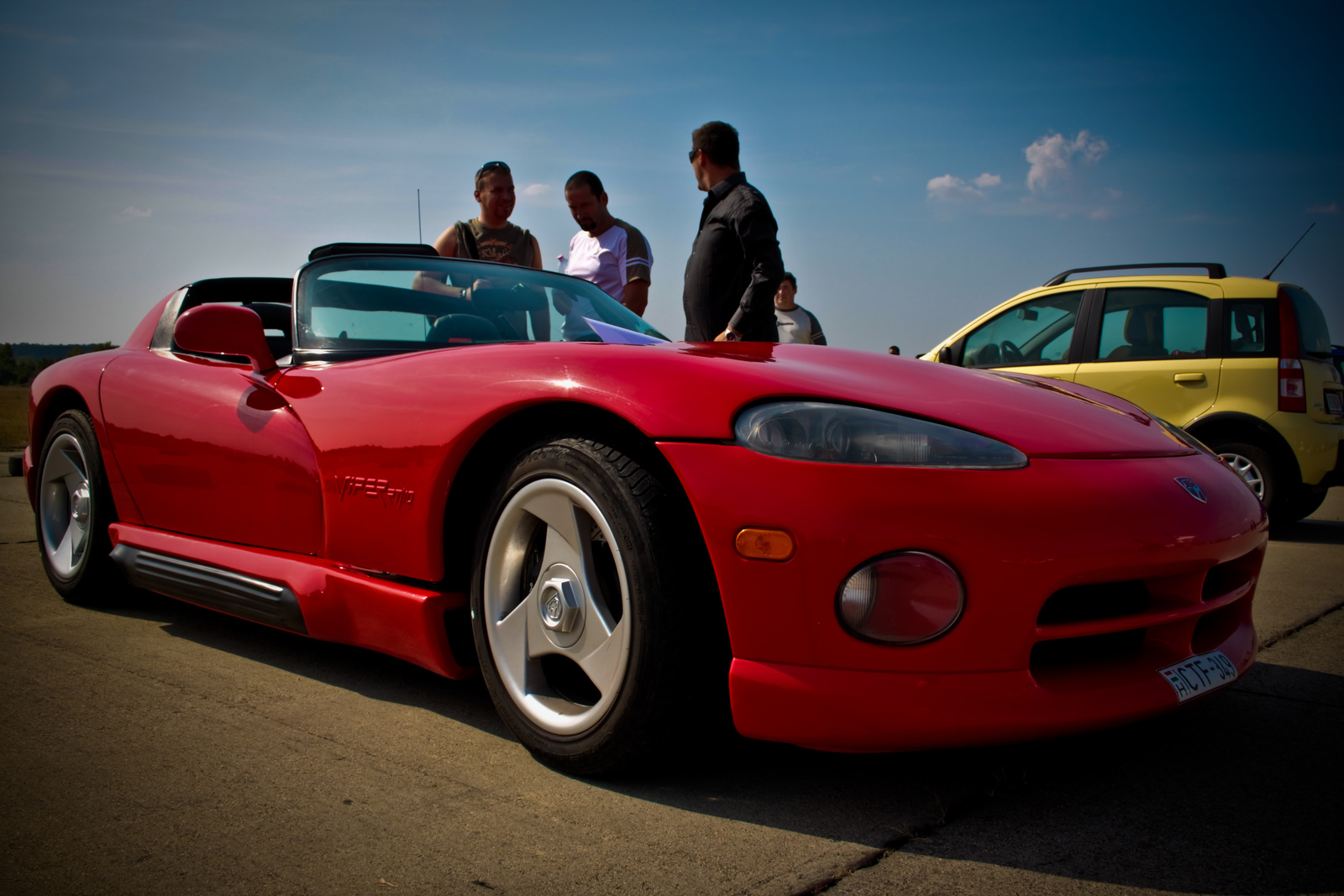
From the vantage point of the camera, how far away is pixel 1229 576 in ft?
6.06

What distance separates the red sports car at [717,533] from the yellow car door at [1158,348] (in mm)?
3845

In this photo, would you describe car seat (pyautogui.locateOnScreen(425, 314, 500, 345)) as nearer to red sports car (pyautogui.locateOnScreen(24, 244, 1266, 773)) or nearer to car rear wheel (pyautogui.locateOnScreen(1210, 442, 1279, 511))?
red sports car (pyautogui.locateOnScreen(24, 244, 1266, 773))

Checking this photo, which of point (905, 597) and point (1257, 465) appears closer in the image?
point (905, 597)

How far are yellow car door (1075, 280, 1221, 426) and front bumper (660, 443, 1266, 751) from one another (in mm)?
4525

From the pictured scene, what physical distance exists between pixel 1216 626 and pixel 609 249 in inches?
130

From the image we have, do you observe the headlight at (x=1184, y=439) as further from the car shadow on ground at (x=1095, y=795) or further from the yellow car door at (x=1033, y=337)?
the yellow car door at (x=1033, y=337)

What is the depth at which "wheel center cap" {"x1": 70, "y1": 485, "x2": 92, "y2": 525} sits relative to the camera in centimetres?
316

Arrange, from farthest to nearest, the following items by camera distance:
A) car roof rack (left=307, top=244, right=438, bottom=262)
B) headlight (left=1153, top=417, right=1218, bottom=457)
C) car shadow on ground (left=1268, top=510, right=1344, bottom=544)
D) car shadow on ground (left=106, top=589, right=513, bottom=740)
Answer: car shadow on ground (left=1268, top=510, right=1344, bottom=544) < car roof rack (left=307, top=244, right=438, bottom=262) < car shadow on ground (left=106, top=589, right=513, bottom=740) < headlight (left=1153, top=417, right=1218, bottom=457)

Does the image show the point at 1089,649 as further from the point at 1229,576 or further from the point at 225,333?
the point at 225,333

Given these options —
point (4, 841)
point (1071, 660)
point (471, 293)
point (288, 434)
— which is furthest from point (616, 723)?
point (471, 293)

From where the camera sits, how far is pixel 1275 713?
6.91 ft

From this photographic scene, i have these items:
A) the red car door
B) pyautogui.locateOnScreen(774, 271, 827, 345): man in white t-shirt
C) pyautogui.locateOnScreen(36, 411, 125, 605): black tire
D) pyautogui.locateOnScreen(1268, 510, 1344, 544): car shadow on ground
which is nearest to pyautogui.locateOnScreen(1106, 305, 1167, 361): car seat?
pyautogui.locateOnScreen(1268, 510, 1344, 544): car shadow on ground

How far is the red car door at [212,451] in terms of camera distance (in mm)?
2311

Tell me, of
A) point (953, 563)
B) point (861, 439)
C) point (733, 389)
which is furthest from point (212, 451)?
point (953, 563)
